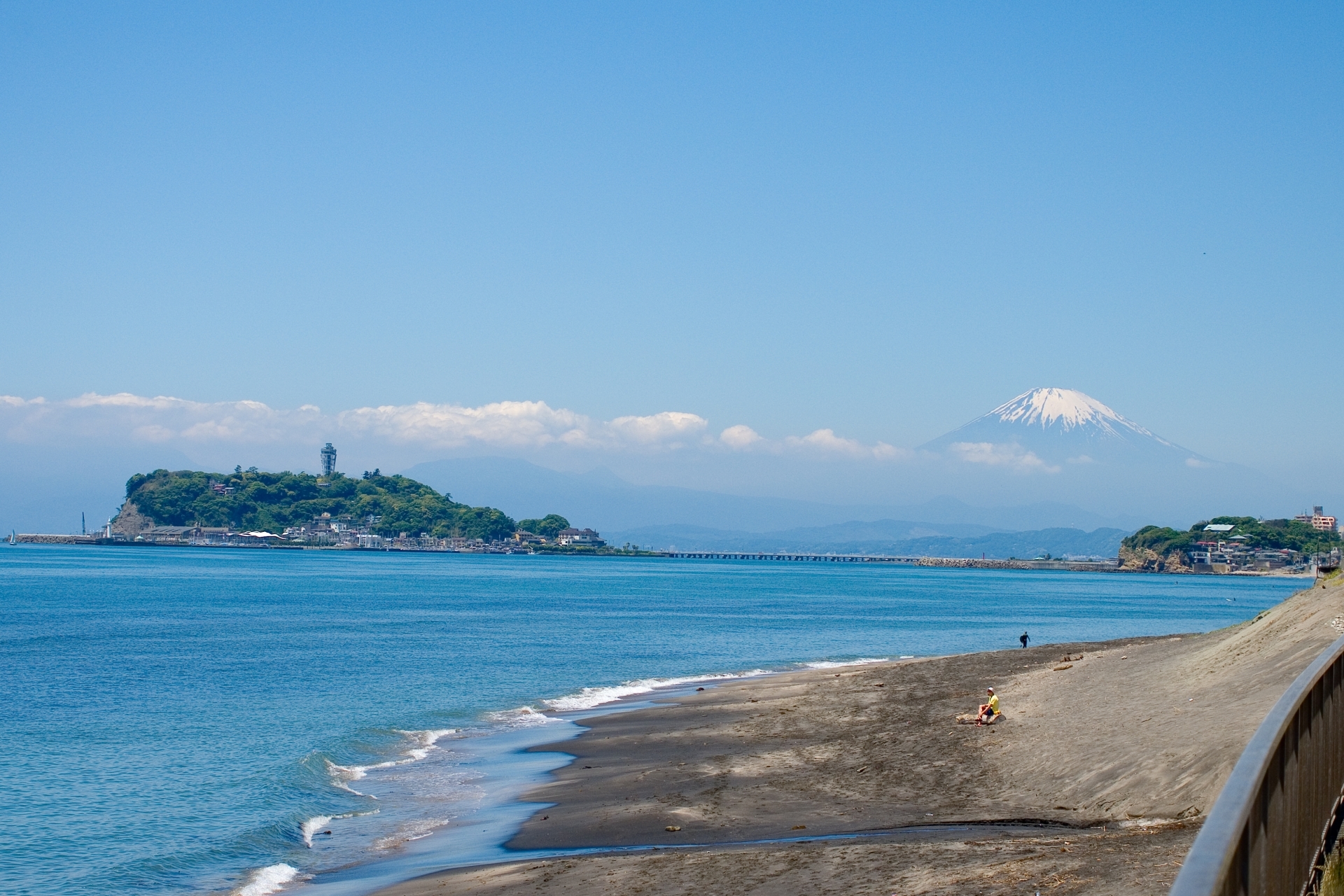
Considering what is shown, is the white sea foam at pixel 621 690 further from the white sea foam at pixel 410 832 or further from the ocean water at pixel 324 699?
the white sea foam at pixel 410 832

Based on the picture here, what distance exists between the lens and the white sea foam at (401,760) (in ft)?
82.8

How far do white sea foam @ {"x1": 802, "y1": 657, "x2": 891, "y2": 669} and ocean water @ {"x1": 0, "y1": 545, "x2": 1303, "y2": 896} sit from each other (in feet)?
4.68

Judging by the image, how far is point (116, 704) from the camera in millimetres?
35969

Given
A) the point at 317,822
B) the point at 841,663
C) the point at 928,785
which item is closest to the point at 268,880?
the point at 317,822

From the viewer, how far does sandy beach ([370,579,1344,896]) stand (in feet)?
44.1

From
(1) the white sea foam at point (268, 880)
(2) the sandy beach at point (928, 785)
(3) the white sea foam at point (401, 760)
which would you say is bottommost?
(3) the white sea foam at point (401, 760)

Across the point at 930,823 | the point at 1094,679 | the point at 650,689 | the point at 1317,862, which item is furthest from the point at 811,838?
the point at 650,689

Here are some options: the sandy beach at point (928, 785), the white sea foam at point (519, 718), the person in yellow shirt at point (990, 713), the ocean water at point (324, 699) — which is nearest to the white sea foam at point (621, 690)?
Result: the ocean water at point (324, 699)

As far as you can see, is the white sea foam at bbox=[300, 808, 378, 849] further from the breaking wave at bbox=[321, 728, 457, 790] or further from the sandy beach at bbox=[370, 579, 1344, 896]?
the sandy beach at bbox=[370, 579, 1344, 896]

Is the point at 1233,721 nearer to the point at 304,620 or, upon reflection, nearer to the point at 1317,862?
the point at 1317,862

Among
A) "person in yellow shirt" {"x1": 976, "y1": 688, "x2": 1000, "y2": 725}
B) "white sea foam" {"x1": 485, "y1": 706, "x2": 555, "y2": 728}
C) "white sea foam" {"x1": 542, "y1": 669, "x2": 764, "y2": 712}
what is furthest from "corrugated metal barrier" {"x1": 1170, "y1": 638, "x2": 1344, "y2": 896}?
"white sea foam" {"x1": 542, "y1": 669, "x2": 764, "y2": 712}

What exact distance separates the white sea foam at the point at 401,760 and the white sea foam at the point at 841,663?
19.6m

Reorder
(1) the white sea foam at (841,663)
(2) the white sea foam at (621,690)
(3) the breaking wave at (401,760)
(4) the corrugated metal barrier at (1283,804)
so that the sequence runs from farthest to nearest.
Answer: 1. (1) the white sea foam at (841,663)
2. (2) the white sea foam at (621,690)
3. (3) the breaking wave at (401,760)
4. (4) the corrugated metal barrier at (1283,804)

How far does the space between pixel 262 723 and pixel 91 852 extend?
14.2m
